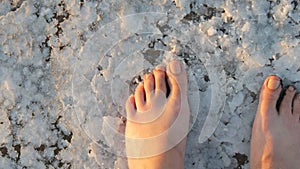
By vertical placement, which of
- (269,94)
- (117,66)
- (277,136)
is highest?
(117,66)

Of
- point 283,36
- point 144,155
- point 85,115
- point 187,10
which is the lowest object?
point 144,155

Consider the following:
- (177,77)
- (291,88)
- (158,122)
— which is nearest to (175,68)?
(177,77)

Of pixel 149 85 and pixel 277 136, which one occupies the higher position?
pixel 149 85

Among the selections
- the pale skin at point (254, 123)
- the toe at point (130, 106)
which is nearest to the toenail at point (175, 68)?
the pale skin at point (254, 123)

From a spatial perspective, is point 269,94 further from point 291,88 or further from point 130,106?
point 130,106

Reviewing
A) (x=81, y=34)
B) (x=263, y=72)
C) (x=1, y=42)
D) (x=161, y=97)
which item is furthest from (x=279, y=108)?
(x=1, y=42)

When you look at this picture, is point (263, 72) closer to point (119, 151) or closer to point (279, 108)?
point (279, 108)

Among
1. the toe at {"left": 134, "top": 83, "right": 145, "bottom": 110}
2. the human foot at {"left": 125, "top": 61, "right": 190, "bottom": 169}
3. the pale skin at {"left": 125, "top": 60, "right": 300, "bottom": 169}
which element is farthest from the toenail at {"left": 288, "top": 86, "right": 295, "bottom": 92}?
the toe at {"left": 134, "top": 83, "right": 145, "bottom": 110}
